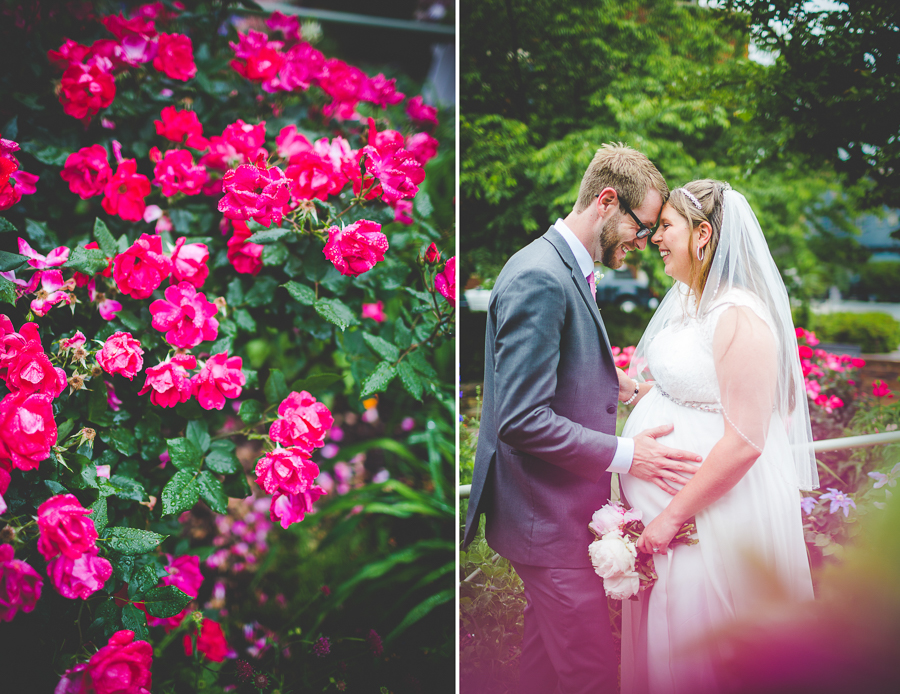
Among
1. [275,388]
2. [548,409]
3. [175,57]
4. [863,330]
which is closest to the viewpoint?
[548,409]

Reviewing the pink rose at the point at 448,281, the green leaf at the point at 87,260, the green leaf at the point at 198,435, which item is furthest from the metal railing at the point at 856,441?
the green leaf at the point at 87,260

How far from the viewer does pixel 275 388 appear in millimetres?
1417

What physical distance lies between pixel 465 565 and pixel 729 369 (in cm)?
85

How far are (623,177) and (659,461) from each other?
681mm

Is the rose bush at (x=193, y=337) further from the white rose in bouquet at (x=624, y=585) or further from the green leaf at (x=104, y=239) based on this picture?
the white rose in bouquet at (x=624, y=585)

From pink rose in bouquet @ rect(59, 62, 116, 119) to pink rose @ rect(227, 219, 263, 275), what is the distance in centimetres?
58

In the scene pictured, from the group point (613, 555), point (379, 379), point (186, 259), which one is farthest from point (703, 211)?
point (186, 259)

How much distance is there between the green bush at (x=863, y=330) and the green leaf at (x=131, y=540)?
84.4 inches

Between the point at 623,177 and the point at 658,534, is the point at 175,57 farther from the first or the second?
the point at 658,534

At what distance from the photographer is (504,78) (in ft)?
4.71

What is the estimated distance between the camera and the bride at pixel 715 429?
3.48 ft

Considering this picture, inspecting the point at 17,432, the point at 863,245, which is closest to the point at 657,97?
the point at 863,245

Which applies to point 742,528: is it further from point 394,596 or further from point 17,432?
point 17,432

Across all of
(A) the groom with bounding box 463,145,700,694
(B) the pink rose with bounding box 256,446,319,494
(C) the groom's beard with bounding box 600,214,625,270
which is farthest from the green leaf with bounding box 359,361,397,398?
(C) the groom's beard with bounding box 600,214,625,270
